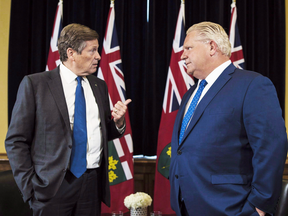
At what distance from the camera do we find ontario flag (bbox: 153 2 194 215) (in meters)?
3.04

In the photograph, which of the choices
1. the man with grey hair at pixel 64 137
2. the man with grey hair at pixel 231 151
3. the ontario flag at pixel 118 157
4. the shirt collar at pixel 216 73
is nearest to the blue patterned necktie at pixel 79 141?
the man with grey hair at pixel 64 137

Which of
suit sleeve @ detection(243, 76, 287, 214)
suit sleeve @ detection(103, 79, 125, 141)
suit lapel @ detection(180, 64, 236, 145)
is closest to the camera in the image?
suit sleeve @ detection(243, 76, 287, 214)

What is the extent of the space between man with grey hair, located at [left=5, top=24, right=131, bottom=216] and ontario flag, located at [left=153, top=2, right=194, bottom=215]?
4.43ft

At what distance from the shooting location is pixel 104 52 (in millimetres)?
3117

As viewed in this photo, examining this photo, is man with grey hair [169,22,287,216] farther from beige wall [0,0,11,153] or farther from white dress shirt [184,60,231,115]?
beige wall [0,0,11,153]

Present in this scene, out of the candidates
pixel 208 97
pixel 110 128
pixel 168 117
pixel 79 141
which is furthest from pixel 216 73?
pixel 168 117

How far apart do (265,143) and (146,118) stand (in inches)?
89.2

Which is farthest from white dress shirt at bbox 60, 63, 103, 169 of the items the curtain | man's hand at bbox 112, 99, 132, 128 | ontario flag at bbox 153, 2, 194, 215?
the curtain

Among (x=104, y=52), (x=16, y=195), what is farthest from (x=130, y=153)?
(x=16, y=195)

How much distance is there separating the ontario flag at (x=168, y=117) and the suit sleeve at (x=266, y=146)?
1.80m

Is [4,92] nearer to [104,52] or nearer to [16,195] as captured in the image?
[104,52]

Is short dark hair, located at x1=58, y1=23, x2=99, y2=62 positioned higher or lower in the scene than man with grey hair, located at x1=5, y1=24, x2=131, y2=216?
higher

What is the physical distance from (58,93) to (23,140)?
33cm

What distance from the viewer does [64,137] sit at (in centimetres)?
154
